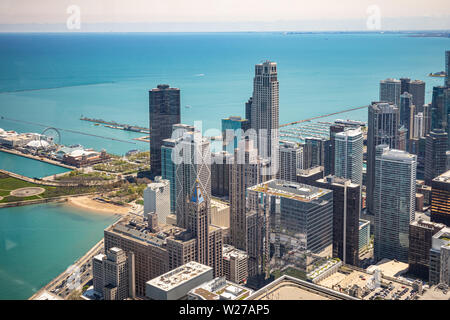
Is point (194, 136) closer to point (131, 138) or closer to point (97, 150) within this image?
point (97, 150)

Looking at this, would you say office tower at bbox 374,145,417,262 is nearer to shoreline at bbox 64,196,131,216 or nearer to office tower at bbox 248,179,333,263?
office tower at bbox 248,179,333,263

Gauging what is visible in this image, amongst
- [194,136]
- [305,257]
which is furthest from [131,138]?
[305,257]

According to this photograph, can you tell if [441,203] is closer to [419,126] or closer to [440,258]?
[440,258]

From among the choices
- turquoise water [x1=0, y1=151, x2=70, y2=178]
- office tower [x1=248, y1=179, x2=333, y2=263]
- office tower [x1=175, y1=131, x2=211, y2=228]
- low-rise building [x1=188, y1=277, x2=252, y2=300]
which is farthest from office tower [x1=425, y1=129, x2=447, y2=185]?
turquoise water [x1=0, y1=151, x2=70, y2=178]

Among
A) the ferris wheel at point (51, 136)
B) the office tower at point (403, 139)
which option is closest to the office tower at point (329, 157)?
the office tower at point (403, 139)

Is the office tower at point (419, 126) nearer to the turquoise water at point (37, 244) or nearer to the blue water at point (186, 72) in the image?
the blue water at point (186, 72)
